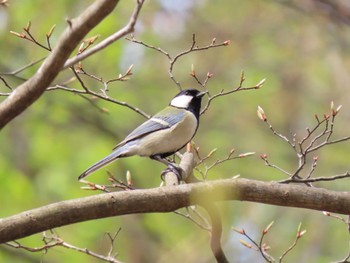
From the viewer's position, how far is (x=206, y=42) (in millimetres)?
11031

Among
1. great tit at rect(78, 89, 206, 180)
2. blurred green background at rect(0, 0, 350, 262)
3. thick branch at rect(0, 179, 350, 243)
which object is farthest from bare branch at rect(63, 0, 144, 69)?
blurred green background at rect(0, 0, 350, 262)

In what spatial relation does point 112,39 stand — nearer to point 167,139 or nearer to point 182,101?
point 167,139

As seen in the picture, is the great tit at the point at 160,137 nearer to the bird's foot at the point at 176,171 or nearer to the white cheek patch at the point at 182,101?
the white cheek patch at the point at 182,101

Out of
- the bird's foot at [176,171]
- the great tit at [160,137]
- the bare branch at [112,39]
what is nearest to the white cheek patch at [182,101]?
the great tit at [160,137]

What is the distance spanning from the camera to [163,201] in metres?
3.39

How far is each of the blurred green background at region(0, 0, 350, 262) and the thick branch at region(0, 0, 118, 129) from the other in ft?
14.8

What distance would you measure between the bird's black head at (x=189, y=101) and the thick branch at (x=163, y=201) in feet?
6.50

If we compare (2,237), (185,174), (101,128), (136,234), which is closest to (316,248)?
(136,234)

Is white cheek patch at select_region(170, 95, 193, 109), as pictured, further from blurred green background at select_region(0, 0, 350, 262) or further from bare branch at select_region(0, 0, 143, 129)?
bare branch at select_region(0, 0, 143, 129)

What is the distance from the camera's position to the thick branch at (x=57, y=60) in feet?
8.88

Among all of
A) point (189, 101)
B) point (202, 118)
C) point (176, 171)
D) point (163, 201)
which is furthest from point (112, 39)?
point (202, 118)

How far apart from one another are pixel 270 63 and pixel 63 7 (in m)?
3.73

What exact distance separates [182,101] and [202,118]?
→ 509cm

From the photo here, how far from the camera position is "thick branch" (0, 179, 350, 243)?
322 centimetres
